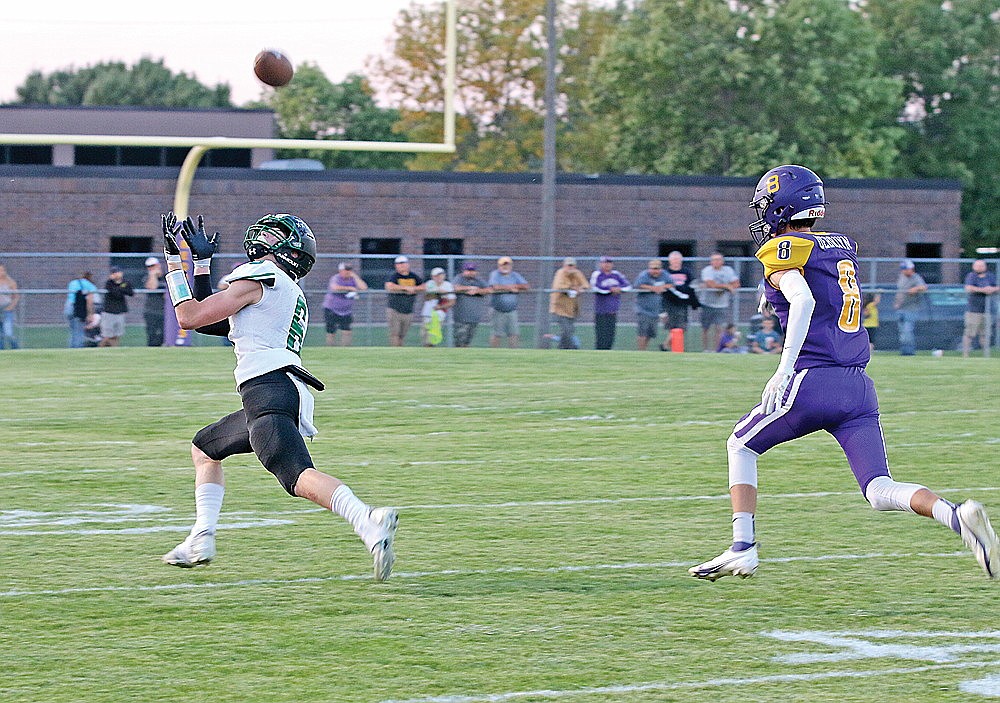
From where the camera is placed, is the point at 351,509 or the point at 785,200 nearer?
the point at 351,509

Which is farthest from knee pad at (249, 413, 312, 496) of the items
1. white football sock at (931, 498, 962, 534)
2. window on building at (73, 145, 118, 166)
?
window on building at (73, 145, 118, 166)

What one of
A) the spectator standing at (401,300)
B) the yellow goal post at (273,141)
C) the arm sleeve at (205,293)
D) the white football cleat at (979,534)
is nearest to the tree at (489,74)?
the yellow goal post at (273,141)

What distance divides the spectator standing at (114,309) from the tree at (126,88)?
8.75 feet

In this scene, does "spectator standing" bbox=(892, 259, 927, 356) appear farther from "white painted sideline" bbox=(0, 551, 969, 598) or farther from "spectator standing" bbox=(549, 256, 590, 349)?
"white painted sideline" bbox=(0, 551, 969, 598)

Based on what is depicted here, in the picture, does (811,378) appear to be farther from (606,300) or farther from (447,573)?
(606,300)

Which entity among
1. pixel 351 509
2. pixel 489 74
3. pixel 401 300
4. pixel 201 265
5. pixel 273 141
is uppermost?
pixel 489 74

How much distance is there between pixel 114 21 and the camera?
20031 mm

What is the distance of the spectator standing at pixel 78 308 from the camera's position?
70.3 ft

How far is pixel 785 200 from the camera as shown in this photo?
6.15 meters

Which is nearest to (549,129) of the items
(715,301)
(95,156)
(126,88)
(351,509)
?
(715,301)

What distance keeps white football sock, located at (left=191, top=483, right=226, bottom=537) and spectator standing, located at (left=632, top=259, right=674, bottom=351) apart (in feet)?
50.7

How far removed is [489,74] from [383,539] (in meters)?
36.6

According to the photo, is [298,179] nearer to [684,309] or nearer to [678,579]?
[684,309]

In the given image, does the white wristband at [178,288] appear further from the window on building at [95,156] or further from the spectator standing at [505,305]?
the window on building at [95,156]
